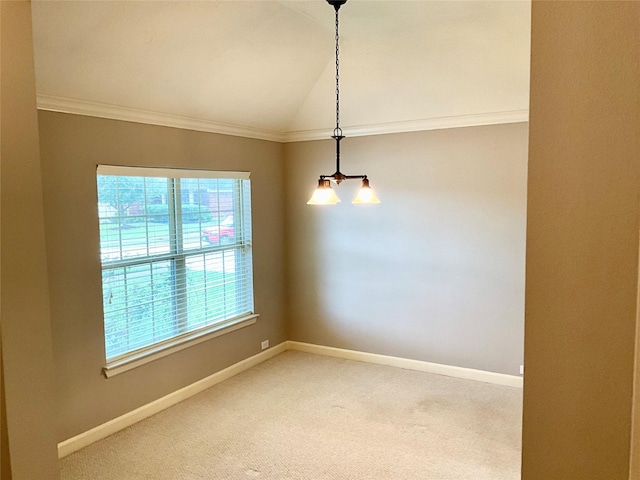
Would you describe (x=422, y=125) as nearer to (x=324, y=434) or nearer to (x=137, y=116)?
(x=137, y=116)

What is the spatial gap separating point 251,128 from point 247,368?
2.48 m

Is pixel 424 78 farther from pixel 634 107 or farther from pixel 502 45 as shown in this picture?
pixel 634 107

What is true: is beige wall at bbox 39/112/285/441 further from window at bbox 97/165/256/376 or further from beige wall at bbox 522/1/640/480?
beige wall at bbox 522/1/640/480

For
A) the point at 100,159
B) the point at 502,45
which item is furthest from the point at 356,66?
the point at 100,159

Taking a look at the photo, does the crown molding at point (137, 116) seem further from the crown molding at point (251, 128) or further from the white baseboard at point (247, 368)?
the white baseboard at point (247, 368)

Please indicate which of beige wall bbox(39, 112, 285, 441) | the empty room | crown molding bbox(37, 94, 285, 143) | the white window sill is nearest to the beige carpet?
the empty room

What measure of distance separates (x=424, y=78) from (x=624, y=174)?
356cm

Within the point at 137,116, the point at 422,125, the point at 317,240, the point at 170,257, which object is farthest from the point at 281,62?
the point at 317,240

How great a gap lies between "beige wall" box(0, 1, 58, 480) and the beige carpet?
1.81 m

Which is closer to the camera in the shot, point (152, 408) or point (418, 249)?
point (152, 408)

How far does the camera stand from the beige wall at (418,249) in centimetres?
439

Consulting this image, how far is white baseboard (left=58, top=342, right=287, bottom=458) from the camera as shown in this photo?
340 centimetres

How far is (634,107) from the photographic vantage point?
87cm

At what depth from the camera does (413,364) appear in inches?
194
